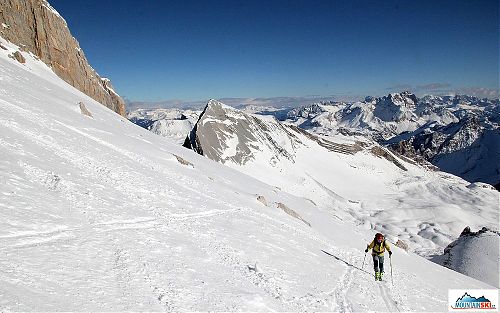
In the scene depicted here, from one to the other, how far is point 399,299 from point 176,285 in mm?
10757

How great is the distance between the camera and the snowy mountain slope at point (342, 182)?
81438mm

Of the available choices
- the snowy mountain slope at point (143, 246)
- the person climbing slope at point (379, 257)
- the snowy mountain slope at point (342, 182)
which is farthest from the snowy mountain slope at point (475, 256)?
the person climbing slope at point (379, 257)

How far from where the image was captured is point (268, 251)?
53.4 feet

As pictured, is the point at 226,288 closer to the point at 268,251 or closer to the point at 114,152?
the point at 268,251

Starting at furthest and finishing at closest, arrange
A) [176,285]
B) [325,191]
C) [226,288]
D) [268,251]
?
[325,191] < [268,251] < [226,288] < [176,285]

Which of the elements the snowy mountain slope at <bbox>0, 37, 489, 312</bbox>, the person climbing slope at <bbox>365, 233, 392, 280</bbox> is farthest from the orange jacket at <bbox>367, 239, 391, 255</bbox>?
the snowy mountain slope at <bbox>0, 37, 489, 312</bbox>

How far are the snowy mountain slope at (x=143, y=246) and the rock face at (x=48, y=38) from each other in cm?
4010

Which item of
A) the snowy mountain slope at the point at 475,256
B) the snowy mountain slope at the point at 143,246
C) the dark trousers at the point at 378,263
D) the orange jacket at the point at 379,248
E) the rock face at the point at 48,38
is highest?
the rock face at the point at 48,38

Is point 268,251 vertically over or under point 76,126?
under

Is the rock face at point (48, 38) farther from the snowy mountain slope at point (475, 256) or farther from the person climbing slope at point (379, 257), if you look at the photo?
the snowy mountain slope at point (475, 256)

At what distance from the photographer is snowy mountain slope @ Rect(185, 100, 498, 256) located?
81.4 metres

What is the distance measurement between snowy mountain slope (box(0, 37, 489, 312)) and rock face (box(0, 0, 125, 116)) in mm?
40099

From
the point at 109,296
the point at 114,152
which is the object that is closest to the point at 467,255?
the point at 114,152

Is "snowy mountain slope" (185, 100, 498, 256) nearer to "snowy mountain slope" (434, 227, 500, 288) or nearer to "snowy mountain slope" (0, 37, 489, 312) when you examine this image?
"snowy mountain slope" (434, 227, 500, 288)
